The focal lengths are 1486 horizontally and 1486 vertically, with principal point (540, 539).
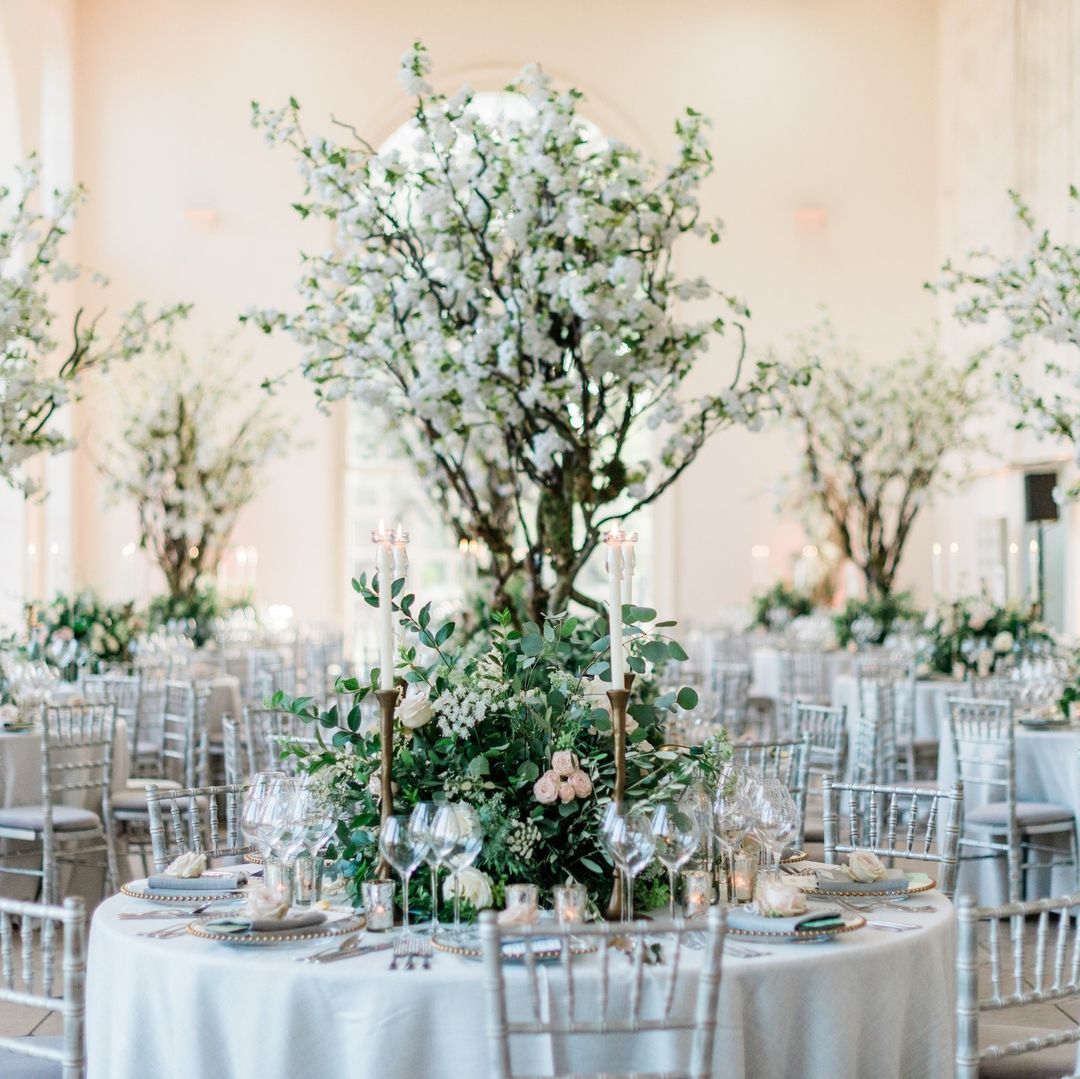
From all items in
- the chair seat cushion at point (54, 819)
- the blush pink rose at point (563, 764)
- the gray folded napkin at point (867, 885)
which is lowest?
the chair seat cushion at point (54, 819)

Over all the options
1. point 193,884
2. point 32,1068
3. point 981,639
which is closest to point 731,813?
point 193,884

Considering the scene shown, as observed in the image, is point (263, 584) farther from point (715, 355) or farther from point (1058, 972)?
point (1058, 972)

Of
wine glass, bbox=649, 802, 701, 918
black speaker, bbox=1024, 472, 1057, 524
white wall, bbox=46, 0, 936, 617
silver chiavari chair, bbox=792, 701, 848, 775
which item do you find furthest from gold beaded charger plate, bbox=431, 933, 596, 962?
white wall, bbox=46, 0, 936, 617

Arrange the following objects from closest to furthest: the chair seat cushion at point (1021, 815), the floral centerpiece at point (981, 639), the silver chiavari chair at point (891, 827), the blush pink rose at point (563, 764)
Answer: the blush pink rose at point (563, 764), the silver chiavari chair at point (891, 827), the chair seat cushion at point (1021, 815), the floral centerpiece at point (981, 639)

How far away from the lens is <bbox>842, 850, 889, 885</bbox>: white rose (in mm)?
3266

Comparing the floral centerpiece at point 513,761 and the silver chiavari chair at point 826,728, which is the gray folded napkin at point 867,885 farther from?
the silver chiavari chair at point 826,728

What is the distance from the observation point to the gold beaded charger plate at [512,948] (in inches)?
105

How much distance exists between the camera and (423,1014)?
2.57 m

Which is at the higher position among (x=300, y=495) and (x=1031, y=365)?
(x=1031, y=365)

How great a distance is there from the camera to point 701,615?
52.8 feet

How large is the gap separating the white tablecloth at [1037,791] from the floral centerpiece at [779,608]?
687 cm

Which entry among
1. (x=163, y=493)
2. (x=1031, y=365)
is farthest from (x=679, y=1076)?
(x=1031, y=365)

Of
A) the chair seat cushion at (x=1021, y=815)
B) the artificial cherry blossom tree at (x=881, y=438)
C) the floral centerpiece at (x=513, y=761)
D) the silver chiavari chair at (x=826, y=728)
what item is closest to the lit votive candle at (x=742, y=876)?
the floral centerpiece at (x=513, y=761)

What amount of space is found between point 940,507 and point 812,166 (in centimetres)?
406
